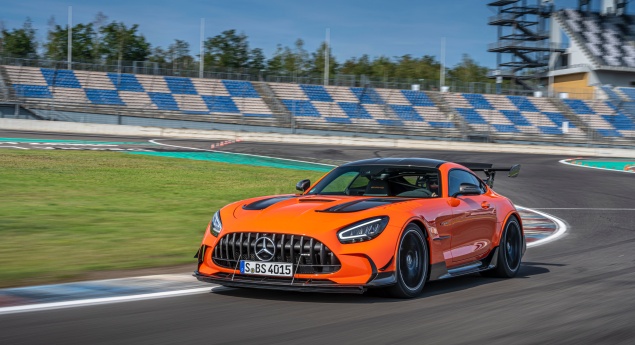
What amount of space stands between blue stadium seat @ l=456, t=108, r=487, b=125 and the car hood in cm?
5198

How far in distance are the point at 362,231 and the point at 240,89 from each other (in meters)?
52.0

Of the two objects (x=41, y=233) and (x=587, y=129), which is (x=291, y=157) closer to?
(x=41, y=233)

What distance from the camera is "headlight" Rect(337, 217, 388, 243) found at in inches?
269

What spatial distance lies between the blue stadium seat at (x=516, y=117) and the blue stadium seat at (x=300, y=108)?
46.2 feet

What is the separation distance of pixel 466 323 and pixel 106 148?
93.6ft

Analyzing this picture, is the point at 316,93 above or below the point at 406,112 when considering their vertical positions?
above

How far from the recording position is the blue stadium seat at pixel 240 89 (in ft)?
189

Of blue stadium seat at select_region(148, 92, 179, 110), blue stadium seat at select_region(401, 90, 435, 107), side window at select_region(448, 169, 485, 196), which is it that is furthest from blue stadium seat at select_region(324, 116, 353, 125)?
side window at select_region(448, 169, 485, 196)

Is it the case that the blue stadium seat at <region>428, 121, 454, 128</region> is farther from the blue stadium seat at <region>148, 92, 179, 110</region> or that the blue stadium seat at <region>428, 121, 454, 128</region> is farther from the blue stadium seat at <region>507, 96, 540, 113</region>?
the blue stadium seat at <region>148, 92, 179, 110</region>

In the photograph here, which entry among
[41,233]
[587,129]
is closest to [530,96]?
[587,129]

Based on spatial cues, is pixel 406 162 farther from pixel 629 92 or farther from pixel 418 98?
pixel 629 92

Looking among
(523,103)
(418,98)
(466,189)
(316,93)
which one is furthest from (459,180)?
(523,103)

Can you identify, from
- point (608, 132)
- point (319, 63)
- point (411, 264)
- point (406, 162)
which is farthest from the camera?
point (319, 63)

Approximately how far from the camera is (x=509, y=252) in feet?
30.0
